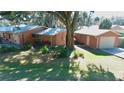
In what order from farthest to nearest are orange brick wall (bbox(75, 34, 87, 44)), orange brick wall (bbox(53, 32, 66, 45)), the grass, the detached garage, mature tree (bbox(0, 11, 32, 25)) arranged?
→ orange brick wall (bbox(75, 34, 87, 44))
orange brick wall (bbox(53, 32, 66, 45))
the detached garage
the grass
mature tree (bbox(0, 11, 32, 25))

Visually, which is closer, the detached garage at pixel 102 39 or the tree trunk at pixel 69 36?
the tree trunk at pixel 69 36

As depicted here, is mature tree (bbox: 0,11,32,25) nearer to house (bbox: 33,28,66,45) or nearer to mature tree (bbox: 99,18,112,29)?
house (bbox: 33,28,66,45)

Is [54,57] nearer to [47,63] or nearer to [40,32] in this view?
[47,63]

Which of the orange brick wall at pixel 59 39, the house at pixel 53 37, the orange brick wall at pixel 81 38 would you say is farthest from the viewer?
the orange brick wall at pixel 81 38

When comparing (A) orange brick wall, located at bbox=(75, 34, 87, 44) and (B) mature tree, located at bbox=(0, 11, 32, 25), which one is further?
(A) orange brick wall, located at bbox=(75, 34, 87, 44)

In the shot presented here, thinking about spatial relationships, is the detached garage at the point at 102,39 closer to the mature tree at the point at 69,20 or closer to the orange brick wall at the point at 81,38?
the orange brick wall at the point at 81,38

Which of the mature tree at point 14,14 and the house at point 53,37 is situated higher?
the mature tree at point 14,14

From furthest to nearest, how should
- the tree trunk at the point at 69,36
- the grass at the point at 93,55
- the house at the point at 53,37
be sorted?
the house at the point at 53,37 → the tree trunk at the point at 69,36 → the grass at the point at 93,55

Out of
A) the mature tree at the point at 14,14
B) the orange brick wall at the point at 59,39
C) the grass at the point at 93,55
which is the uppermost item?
the mature tree at the point at 14,14

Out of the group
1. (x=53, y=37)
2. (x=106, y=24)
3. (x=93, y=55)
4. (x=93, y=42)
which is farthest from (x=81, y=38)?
(x=106, y=24)

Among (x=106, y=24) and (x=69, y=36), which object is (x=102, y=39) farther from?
(x=106, y=24)

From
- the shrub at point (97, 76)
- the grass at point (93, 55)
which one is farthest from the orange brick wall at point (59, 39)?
the shrub at point (97, 76)

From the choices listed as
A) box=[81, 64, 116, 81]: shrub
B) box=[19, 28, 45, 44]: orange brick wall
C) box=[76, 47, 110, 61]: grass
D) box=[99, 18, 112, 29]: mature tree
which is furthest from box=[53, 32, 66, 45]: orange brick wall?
box=[99, 18, 112, 29]: mature tree
